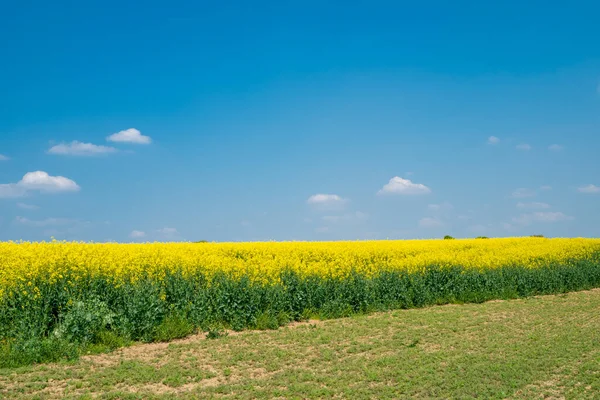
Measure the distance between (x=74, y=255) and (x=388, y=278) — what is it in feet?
36.4

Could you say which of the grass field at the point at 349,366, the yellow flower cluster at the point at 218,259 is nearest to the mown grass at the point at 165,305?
the yellow flower cluster at the point at 218,259

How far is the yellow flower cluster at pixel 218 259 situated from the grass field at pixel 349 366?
3613mm

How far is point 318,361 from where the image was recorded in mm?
11266

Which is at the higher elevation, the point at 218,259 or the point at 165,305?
the point at 218,259

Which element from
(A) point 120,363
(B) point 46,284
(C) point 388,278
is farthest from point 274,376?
(C) point 388,278

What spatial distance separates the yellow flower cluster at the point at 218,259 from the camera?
1504 cm

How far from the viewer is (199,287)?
15.4m

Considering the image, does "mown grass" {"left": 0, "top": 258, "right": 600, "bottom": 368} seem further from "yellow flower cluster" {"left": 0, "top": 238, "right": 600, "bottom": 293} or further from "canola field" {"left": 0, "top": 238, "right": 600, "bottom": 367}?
"yellow flower cluster" {"left": 0, "top": 238, "right": 600, "bottom": 293}

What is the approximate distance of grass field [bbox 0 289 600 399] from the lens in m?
9.45

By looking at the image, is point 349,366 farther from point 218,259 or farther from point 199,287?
point 218,259

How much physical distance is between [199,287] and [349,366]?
6.13 m

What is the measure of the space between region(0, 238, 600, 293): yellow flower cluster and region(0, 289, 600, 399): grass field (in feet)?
11.9

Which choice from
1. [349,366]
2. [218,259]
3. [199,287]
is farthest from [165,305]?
[349,366]

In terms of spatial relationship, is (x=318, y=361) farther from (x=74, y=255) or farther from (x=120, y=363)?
(x=74, y=255)
